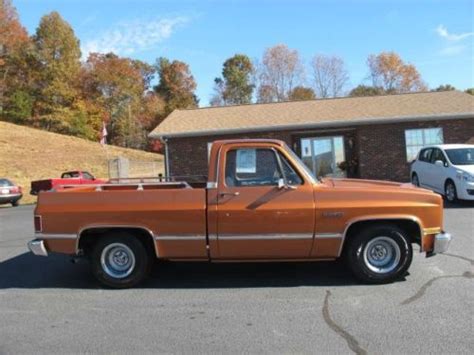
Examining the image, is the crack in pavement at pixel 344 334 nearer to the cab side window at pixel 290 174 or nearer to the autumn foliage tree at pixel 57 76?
the cab side window at pixel 290 174

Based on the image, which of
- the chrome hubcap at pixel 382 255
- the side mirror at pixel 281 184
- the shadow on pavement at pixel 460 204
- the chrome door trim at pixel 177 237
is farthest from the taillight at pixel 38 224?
the shadow on pavement at pixel 460 204

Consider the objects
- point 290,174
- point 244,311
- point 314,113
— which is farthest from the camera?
point 314,113

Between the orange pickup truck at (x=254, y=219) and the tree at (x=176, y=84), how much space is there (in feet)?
220

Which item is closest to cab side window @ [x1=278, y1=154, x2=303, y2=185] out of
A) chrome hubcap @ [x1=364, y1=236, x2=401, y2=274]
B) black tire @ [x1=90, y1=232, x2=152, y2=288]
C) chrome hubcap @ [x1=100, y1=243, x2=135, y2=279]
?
chrome hubcap @ [x1=364, y1=236, x2=401, y2=274]

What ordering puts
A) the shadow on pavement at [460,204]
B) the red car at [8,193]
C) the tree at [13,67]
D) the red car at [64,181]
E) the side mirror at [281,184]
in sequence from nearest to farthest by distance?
the side mirror at [281,184] < the shadow on pavement at [460,204] < the red car at [8,193] < the red car at [64,181] < the tree at [13,67]

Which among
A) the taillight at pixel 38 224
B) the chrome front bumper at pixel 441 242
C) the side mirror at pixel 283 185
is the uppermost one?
the side mirror at pixel 283 185

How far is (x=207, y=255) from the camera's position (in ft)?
22.2

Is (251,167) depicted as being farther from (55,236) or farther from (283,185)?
(55,236)

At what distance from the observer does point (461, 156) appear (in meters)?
14.9

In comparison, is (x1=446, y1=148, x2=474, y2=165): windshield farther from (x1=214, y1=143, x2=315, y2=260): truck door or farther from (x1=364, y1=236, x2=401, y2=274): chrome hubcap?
(x1=214, y1=143, x2=315, y2=260): truck door

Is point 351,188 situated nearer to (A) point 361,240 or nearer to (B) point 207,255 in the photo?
(A) point 361,240

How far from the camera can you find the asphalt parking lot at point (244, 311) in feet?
16.0

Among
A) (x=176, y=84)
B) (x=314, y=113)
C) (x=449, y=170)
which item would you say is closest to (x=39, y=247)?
(x=449, y=170)

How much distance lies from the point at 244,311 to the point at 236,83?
70.9m
